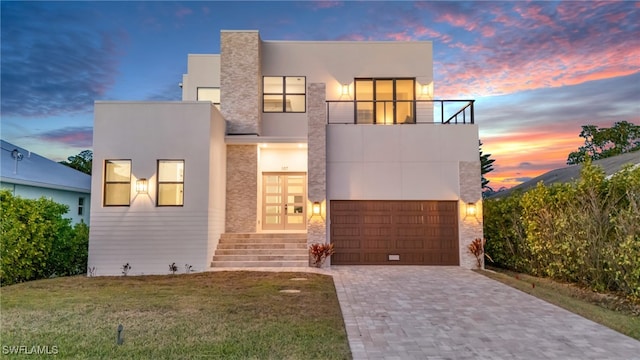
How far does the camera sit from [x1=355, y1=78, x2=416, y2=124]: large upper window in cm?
1568

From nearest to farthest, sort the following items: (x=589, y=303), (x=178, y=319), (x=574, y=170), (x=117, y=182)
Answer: (x=178, y=319) < (x=589, y=303) < (x=117, y=182) < (x=574, y=170)

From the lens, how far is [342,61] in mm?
15875

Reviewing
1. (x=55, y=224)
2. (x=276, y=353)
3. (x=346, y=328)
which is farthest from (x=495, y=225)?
(x=55, y=224)

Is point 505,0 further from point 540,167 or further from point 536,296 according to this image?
point 540,167

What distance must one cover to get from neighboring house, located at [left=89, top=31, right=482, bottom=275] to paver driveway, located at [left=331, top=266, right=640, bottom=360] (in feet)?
12.0

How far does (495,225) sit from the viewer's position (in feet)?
43.7

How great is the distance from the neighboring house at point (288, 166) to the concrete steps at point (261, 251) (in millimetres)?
47

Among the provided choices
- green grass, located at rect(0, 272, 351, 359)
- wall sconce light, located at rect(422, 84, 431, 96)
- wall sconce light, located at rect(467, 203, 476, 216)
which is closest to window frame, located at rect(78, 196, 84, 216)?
green grass, located at rect(0, 272, 351, 359)

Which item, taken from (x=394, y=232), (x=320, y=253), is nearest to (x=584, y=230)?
(x=394, y=232)

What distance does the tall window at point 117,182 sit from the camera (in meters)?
11.8

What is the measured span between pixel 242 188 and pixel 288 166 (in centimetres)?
203

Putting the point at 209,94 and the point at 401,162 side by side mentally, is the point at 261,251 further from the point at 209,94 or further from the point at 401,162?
the point at 209,94

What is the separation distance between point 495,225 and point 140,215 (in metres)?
11.2

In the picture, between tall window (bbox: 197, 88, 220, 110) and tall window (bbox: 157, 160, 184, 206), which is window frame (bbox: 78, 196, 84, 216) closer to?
tall window (bbox: 197, 88, 220, 110)
